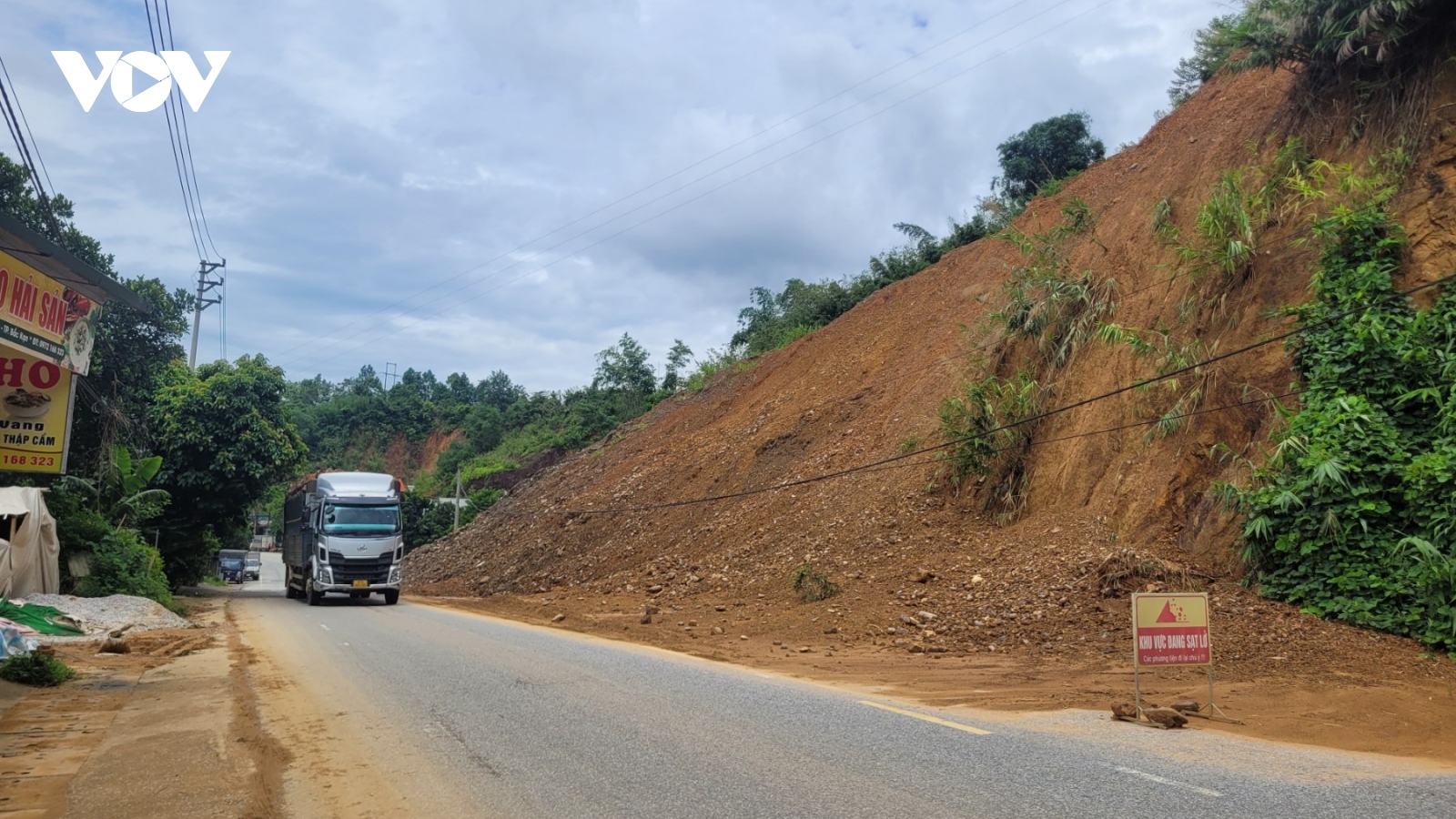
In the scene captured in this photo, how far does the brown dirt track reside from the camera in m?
11.2

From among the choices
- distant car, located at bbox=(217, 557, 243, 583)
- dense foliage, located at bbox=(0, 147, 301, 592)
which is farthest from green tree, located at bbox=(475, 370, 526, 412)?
dense foliage, located at bbox=(0, 147, 301, 592)

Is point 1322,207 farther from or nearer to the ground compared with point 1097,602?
farther from the ground

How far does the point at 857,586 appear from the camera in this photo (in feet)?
58.6

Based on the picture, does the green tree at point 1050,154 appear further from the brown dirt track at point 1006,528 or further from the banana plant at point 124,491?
the banana plant at point 124,491

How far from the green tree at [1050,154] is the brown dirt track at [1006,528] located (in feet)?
17.1

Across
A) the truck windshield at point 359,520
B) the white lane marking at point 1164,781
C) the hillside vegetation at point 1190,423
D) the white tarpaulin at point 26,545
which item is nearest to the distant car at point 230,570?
the truck windshield at point 359,520

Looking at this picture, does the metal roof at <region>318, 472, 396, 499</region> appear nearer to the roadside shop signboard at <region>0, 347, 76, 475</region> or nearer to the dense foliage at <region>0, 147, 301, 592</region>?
the dense foliage at <region>0, 147, 301, 592</region>

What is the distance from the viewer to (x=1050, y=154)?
37.2 metres

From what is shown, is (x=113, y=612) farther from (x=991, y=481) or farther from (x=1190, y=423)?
(x=1190, y=423)

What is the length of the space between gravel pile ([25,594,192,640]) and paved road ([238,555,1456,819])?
1005 centimetres

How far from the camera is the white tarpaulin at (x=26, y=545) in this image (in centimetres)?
1828

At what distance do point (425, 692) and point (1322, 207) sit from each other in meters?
16.3

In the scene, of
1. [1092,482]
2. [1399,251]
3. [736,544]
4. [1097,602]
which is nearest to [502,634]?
[736,544]

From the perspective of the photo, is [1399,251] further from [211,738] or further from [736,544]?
[211,738]
